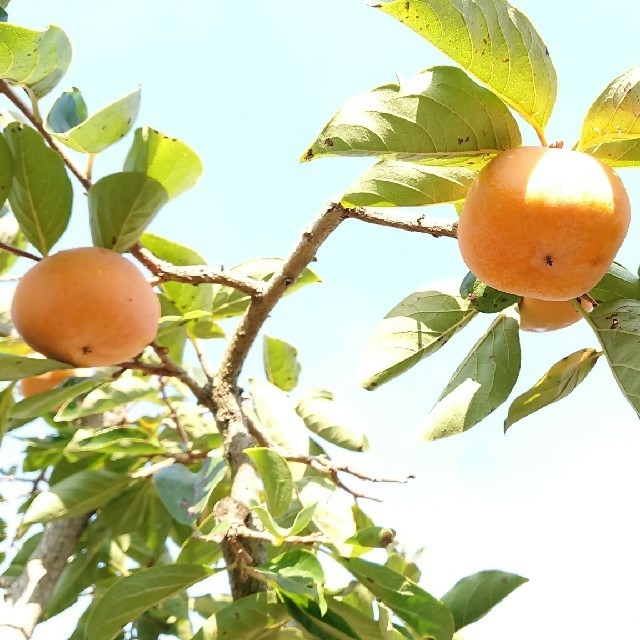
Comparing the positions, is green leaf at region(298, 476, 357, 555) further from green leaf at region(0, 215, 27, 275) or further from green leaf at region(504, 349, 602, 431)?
green leaf at region(0, 215, 27, 275)

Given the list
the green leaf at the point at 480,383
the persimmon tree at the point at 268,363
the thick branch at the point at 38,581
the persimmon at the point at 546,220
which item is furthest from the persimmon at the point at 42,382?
the persimmon at the point at 546,220

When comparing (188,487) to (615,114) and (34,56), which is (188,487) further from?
(615,114)

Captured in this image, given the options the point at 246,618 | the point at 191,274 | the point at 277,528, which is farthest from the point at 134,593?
the point at 191,274

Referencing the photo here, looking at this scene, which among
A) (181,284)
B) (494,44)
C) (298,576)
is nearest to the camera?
(494,44)

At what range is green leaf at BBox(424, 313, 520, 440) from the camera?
1447 millimetres

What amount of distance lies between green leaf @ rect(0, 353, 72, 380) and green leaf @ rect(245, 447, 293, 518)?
18.9 inches

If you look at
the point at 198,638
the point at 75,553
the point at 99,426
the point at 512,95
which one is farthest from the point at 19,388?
the point at 512,95

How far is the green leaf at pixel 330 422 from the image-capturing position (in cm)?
218

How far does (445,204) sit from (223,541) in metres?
0.81

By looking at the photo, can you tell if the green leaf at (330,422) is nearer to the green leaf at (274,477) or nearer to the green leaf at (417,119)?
→ the green leaf at (274,477)

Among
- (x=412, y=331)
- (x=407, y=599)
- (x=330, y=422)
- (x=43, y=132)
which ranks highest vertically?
(x=43, y=132)

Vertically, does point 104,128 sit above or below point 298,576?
above

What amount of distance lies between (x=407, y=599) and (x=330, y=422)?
821 mm

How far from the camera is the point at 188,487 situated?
1692 millimetres
